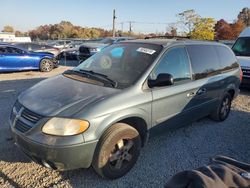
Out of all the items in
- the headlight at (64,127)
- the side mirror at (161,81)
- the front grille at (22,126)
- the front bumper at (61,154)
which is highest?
the side mirror at (161,81)

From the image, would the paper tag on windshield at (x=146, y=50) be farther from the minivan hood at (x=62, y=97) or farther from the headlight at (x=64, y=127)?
the headlight at (x=64, y=127)

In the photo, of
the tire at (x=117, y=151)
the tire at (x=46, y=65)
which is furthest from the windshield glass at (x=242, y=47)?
the tire at (x=46, y=65)

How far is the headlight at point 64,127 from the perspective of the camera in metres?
2.90

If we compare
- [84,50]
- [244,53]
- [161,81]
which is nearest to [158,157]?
[161,81]

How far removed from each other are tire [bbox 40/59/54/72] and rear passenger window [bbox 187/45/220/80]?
9.47 m

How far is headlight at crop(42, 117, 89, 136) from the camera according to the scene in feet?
9.51

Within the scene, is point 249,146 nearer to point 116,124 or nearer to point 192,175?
point 116,124

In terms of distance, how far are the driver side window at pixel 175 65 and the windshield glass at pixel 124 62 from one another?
Result: 5.9 inches

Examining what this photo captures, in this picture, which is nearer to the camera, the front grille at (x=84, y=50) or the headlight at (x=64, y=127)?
the headlight at (x=64, y=127)

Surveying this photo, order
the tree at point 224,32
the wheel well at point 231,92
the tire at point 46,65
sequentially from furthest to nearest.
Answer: the tree at point 224,32
the tire at point 46,65
the wheel well at point 231,92

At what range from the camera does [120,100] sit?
10.8ft

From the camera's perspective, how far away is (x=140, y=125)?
3.63 metres

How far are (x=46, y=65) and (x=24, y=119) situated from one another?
33.8ft

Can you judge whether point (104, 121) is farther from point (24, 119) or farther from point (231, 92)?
point (231, 92)
